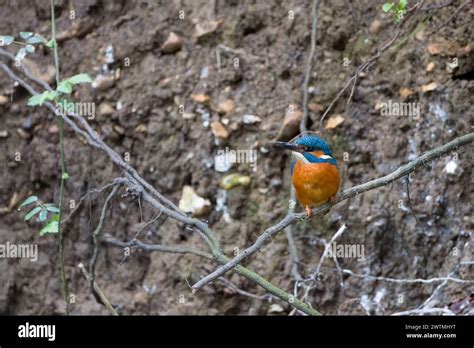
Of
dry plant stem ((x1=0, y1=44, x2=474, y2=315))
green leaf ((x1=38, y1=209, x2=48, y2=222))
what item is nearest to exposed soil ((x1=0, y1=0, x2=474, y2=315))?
dry plant stem ((x1=0, y1=44, x2=474, y2=315))

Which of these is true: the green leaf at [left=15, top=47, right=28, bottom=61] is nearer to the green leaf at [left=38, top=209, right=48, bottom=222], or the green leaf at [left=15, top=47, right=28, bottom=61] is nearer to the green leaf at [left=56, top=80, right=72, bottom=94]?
the green leaf at [left=56, top=80, right=72, bottom=94]

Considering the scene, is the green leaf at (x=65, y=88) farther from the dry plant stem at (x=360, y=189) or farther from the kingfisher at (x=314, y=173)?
the dry plant stem at (x=360, y=189)

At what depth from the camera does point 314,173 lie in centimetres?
309

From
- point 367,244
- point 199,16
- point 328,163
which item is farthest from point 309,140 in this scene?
point 199,16

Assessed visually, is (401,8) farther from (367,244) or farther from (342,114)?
(367,244)

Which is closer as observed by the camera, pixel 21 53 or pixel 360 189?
pixel 360 189

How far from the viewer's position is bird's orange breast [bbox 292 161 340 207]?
3064 millimetres

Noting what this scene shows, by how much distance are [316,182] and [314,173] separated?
4 centimetres

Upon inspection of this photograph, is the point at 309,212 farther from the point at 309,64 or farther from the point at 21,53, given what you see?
the point at 21,53

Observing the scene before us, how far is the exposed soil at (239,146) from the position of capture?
363cm

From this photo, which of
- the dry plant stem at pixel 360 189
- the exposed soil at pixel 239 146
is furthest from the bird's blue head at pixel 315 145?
the exposed soil at pixel 239 146

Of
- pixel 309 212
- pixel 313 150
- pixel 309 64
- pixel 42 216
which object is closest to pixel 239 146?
pixel 309 64

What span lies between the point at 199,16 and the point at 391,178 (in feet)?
5.93

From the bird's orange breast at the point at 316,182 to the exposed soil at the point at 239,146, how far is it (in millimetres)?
616
